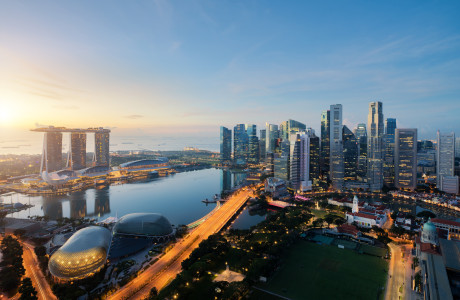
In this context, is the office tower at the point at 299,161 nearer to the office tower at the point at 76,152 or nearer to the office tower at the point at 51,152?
the office tower at the point at 51,152

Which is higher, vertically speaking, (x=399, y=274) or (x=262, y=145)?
(x=262, y=145)

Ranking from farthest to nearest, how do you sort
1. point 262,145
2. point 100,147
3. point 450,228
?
point 262,145, point 100,147, point 450,228

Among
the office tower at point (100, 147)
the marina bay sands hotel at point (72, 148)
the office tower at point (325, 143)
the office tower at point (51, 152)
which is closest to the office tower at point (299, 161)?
the office tower at point (325, 143)

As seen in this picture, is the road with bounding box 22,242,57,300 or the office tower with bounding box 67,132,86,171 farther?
the office tower with bounding box 67,132,86,171

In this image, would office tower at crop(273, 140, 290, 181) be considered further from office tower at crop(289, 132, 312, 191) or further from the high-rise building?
the high-rise building

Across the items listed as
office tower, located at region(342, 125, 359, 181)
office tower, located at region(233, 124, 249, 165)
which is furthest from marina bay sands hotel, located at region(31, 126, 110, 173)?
office tower, located at region(342, 125, 359, 181)

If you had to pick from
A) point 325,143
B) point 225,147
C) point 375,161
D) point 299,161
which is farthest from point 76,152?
point 375,161

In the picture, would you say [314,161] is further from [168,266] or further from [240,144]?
[240,144]
